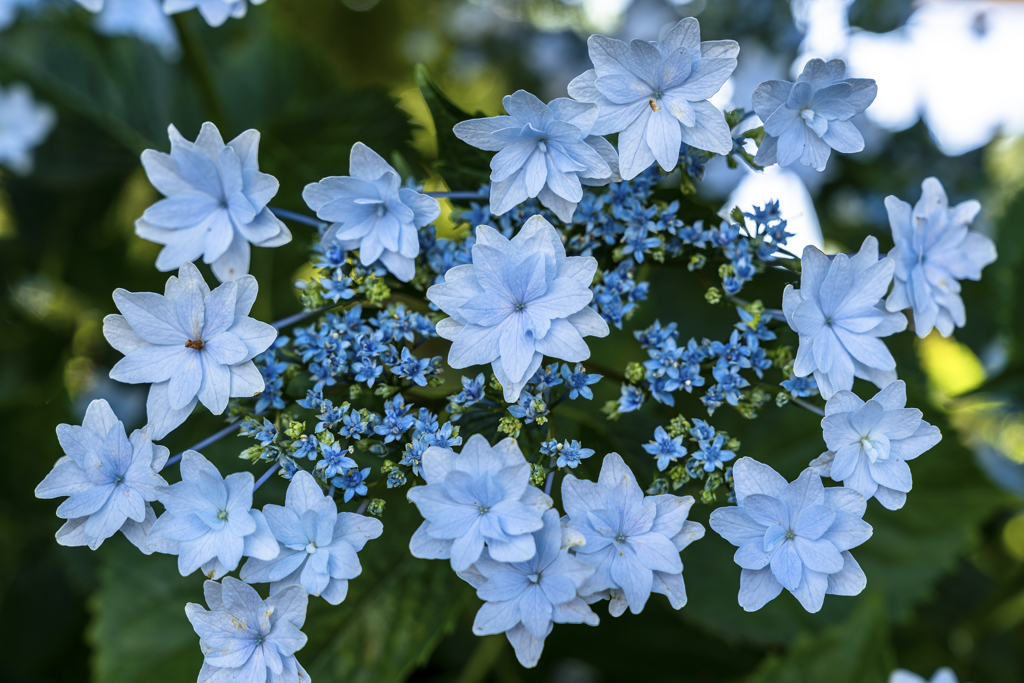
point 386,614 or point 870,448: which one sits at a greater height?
point 870,448

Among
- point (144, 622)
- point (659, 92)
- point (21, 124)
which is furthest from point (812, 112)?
point (21, 124)

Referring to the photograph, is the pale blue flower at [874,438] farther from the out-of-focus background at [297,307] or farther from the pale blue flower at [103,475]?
the pale blue flower at [103,475]

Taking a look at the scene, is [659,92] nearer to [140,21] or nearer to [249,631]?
[249,631]

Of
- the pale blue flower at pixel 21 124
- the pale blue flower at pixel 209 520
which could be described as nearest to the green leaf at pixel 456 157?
the pale blue flower at pixel 209 520

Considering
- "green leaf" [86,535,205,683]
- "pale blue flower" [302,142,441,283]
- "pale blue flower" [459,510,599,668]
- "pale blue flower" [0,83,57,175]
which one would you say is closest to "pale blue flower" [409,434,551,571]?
"pale blue flower" [459,510,599,668]

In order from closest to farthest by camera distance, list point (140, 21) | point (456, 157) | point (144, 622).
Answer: point (456, 157)
point (144, 622)
point (140, 21)

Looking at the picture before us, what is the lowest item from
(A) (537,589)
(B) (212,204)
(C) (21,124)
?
(C) (21,124)

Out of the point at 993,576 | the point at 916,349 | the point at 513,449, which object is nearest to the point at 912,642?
the point at 993,576

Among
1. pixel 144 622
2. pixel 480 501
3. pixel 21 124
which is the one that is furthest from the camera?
pixel 21 124
